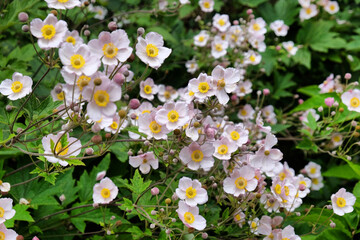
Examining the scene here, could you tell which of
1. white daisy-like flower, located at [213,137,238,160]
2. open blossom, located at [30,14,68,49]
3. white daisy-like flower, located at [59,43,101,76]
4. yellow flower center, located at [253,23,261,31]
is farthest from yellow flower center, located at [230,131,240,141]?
yellow flower center, located at [253,23,261,31]

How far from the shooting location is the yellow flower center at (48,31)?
5.80 ft

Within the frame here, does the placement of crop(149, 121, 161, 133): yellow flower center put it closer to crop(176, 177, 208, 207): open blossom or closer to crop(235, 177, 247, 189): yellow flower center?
crop(176, 177, 208, 207): open blossom

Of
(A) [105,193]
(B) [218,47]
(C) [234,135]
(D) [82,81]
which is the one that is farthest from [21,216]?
(B) [218,47]

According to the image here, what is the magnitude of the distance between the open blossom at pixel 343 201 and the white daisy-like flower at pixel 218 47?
1634mm

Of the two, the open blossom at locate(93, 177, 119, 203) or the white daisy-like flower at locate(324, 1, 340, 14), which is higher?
the open blossom at locate(93, 177, 119, 203)

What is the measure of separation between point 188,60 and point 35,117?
198cm

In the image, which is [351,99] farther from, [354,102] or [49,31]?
[49,31]

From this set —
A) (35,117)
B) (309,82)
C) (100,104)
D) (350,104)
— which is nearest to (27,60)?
(35,117)

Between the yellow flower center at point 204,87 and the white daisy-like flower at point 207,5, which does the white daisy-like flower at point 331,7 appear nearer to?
the white daisy-like flower at point 207,5

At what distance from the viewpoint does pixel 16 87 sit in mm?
2082

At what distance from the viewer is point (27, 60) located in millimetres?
2975

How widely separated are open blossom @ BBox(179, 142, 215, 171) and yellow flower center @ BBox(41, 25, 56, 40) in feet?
2.80

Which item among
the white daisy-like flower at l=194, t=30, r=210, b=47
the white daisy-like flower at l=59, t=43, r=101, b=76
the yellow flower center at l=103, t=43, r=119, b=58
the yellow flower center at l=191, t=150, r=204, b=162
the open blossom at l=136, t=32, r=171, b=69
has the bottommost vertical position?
the white daisy-like flower at l=194, t=30, r=210, b=47

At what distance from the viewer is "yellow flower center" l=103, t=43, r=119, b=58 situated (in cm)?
A: 181
